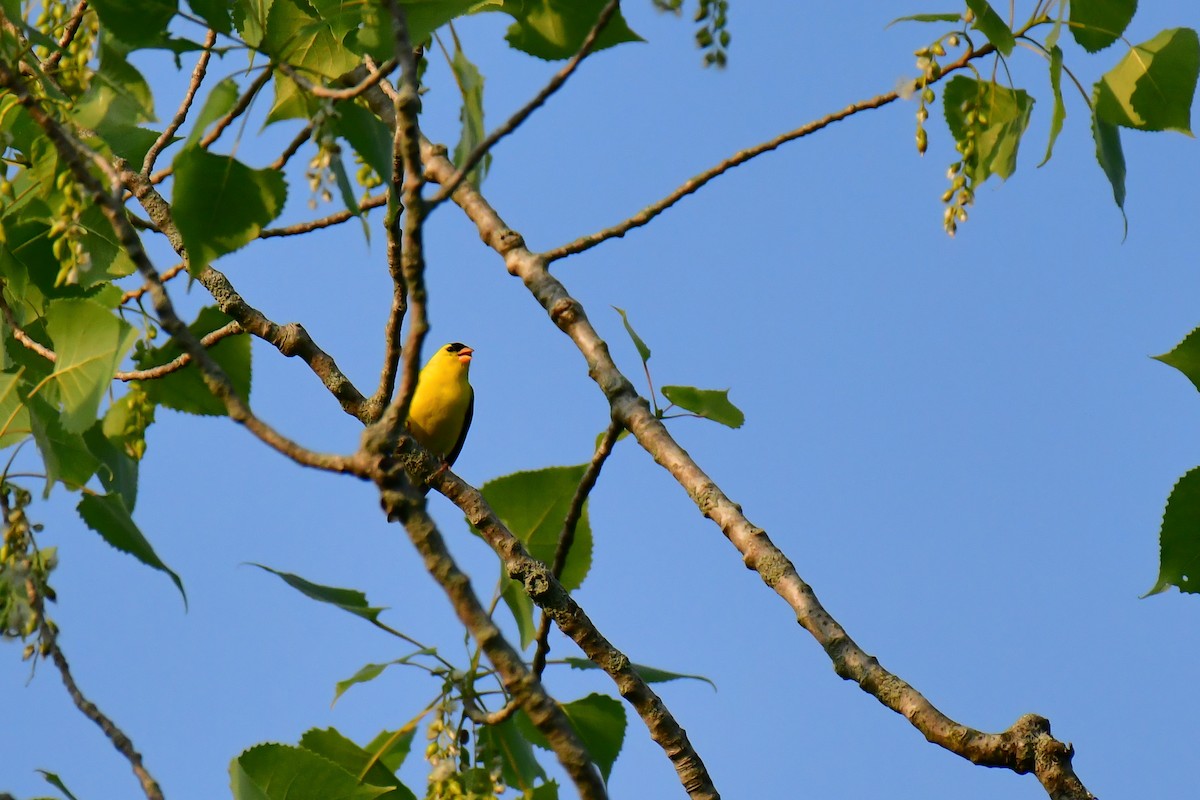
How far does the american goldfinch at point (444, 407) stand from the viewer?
10336mm

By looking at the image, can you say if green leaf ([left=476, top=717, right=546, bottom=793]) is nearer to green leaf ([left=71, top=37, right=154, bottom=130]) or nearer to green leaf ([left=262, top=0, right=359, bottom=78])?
green leaf ([left=262, top=0, right=359, bottom=78])

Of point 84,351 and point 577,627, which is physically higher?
point 84,351

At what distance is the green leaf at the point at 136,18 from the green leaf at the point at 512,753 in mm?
1863

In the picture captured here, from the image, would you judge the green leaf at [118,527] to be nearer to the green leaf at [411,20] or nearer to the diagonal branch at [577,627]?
the diagonal branch at [577,627]

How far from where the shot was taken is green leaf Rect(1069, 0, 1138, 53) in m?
3.36

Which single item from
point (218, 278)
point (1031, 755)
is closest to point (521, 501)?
point (218, 278)

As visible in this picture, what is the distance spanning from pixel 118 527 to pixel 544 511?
122cm

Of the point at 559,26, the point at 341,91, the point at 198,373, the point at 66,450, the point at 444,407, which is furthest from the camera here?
the point at 444,407

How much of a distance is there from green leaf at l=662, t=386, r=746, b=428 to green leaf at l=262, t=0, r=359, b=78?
1.29 metres

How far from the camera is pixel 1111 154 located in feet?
11.2

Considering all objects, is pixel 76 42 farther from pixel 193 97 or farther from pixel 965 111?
pixel 965 111

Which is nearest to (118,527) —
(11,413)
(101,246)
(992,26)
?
(11,413)

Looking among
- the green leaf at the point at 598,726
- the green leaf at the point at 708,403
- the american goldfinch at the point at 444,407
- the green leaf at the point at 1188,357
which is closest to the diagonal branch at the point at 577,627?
the green leaf at the point at 598,726

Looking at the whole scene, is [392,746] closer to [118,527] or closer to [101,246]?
[118,527]
